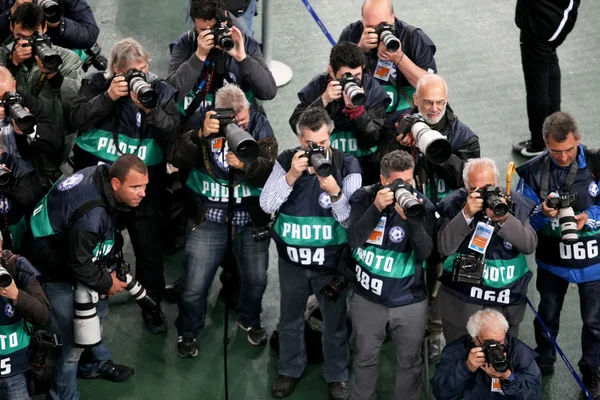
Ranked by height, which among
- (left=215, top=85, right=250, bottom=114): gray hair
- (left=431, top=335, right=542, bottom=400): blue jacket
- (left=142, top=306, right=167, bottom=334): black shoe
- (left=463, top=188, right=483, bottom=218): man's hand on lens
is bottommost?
(left=142, top=306, right=167, bottom=334): black shoe

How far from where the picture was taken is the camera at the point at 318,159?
6.07 m

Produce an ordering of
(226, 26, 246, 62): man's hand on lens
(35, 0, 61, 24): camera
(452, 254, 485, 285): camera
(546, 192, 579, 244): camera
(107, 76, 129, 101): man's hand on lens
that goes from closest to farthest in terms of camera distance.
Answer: (452, 254, 485, 285): camera, (546, 192, 579, 244): camera, (107, 76, 129, 101): man's hand on lens, (226, 26, 246, 62): man's hand on lens, (35, 0, 61, 24): camera

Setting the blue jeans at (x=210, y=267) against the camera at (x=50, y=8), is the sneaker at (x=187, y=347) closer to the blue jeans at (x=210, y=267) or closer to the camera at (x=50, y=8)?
the blue jeans at (x=210, y=267)

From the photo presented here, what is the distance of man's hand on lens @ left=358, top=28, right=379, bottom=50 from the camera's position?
713cm

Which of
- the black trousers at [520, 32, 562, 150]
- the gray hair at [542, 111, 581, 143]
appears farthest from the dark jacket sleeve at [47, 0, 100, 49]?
the gray hair at [542, 111, 581, 143]

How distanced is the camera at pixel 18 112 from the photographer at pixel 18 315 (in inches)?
31.5

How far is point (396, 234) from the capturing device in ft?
20.4

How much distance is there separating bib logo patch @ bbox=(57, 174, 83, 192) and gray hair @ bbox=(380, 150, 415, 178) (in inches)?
68.4

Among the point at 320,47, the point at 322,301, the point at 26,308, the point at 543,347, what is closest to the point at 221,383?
the point at 322,301

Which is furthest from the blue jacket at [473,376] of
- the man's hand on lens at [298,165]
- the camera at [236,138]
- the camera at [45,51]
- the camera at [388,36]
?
the camera at [45,51]

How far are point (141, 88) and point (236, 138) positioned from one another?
85 cm

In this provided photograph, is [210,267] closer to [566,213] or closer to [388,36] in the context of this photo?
[388,36]

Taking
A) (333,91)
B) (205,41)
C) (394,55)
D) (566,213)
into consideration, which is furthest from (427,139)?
(205,41)

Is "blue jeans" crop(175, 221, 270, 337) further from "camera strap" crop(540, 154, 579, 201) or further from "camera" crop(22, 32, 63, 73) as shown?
"camera strap" crop(540, 154, 579, 201)
